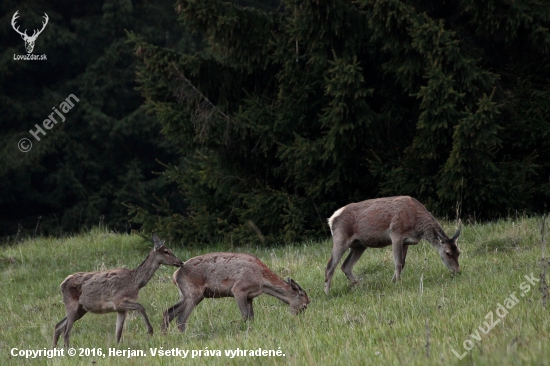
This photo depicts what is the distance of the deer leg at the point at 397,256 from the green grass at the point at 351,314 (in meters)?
0.14

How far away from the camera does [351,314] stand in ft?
30.0

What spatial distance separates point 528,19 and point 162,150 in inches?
817

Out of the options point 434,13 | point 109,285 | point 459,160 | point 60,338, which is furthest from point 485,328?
point 434,13

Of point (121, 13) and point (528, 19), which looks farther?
point (121, 13)

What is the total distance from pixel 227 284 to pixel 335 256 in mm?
1947

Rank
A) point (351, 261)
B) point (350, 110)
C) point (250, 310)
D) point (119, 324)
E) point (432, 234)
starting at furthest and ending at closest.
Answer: point (350, 110) < point (351, 261) < point (432, 234) < point (250, 310) < point (119, 324)

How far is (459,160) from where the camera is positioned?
1502cm

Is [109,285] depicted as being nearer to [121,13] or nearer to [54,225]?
[54,225]

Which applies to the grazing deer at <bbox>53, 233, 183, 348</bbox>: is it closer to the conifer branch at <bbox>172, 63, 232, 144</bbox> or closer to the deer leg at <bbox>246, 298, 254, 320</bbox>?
the deer leg at <bbox>246, 298, 254, 320</bbox>

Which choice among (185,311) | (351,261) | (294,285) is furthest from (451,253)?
(185,311)

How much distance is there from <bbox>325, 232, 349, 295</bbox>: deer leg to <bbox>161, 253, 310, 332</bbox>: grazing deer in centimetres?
110

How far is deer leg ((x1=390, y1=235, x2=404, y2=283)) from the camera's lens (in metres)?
11.2

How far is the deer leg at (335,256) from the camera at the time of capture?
11.3 metres

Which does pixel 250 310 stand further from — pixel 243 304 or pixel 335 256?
pixel 335 256
